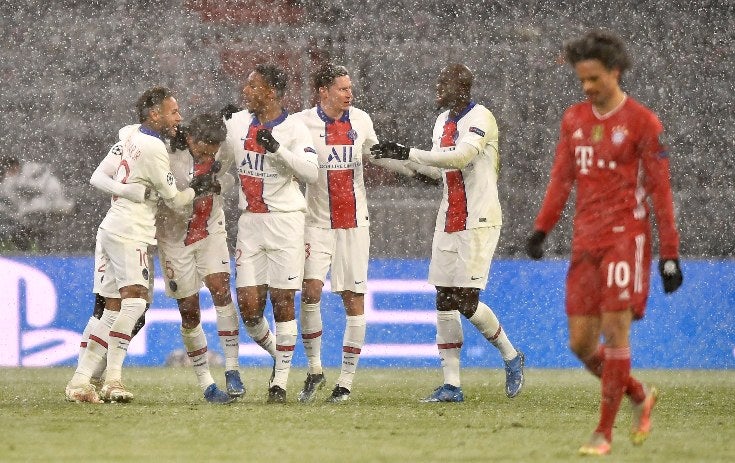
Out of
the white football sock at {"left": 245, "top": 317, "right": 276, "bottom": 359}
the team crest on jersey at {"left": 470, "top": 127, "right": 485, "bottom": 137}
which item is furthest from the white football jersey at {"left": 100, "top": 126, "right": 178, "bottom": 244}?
the team crest on jersey at {"left": 470, "top": 127, "right": 485, "bottom": 137}

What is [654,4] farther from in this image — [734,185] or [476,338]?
[476,338]

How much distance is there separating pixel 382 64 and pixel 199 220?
6838mm

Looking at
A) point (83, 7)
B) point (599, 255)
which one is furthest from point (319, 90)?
point (83, 7)

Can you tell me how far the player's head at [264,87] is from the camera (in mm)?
7875

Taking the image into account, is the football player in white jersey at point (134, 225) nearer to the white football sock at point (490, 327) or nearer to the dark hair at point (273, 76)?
the dark hair at point (273, 76)

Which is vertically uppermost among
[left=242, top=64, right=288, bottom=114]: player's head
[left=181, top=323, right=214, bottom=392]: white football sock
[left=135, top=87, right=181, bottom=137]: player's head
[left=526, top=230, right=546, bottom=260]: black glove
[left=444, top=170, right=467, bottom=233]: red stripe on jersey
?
[left=242, top=64, right=288, bottom=114]: player's head

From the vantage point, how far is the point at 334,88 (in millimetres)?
8281

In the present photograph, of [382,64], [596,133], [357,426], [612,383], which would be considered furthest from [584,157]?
[382,64]

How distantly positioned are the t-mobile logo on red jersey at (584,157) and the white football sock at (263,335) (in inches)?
129

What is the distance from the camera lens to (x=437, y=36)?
15.4m

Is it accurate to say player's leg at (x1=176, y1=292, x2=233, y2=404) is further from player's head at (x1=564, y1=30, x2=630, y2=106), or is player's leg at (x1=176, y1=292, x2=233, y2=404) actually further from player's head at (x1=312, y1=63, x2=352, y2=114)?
player's head at (x1=564, y1=30, x2=630, y2=106)

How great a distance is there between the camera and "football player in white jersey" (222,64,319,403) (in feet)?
26.0

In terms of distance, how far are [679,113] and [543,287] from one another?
3917mm

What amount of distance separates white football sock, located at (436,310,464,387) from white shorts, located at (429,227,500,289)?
0.65 feet
